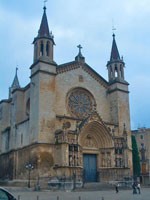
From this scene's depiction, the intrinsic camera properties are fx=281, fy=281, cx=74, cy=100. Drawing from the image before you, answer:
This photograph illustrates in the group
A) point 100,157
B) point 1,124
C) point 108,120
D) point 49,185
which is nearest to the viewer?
point 49,185

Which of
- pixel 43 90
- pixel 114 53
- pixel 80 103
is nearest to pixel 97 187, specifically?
pixel 80 103

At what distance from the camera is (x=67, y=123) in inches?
1298

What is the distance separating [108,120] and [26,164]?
13.1m

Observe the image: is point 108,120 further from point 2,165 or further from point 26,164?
point 2,165

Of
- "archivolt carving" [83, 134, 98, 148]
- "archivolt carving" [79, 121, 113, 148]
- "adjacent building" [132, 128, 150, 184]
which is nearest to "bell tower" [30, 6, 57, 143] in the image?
"archivolt carving" [79, 121, 113, 148]

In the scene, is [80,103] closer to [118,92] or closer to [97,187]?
[118,92]

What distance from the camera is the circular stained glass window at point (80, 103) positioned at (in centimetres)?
3559

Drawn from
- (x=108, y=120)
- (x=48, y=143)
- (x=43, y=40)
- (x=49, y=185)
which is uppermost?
(x=43, y=40)

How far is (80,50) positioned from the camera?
127 feet

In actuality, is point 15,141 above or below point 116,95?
below

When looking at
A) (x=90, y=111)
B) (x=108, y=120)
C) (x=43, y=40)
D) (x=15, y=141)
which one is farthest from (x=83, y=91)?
(x=15, y=141)

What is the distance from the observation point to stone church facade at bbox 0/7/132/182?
30.6m

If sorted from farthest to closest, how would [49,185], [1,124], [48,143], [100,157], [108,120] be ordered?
[1,124] → [108,120] → [100,157] → [48,143] → [49,185]

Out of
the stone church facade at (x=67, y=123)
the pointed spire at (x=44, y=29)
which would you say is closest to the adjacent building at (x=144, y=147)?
the stone church facade at (x=67, y=123)
